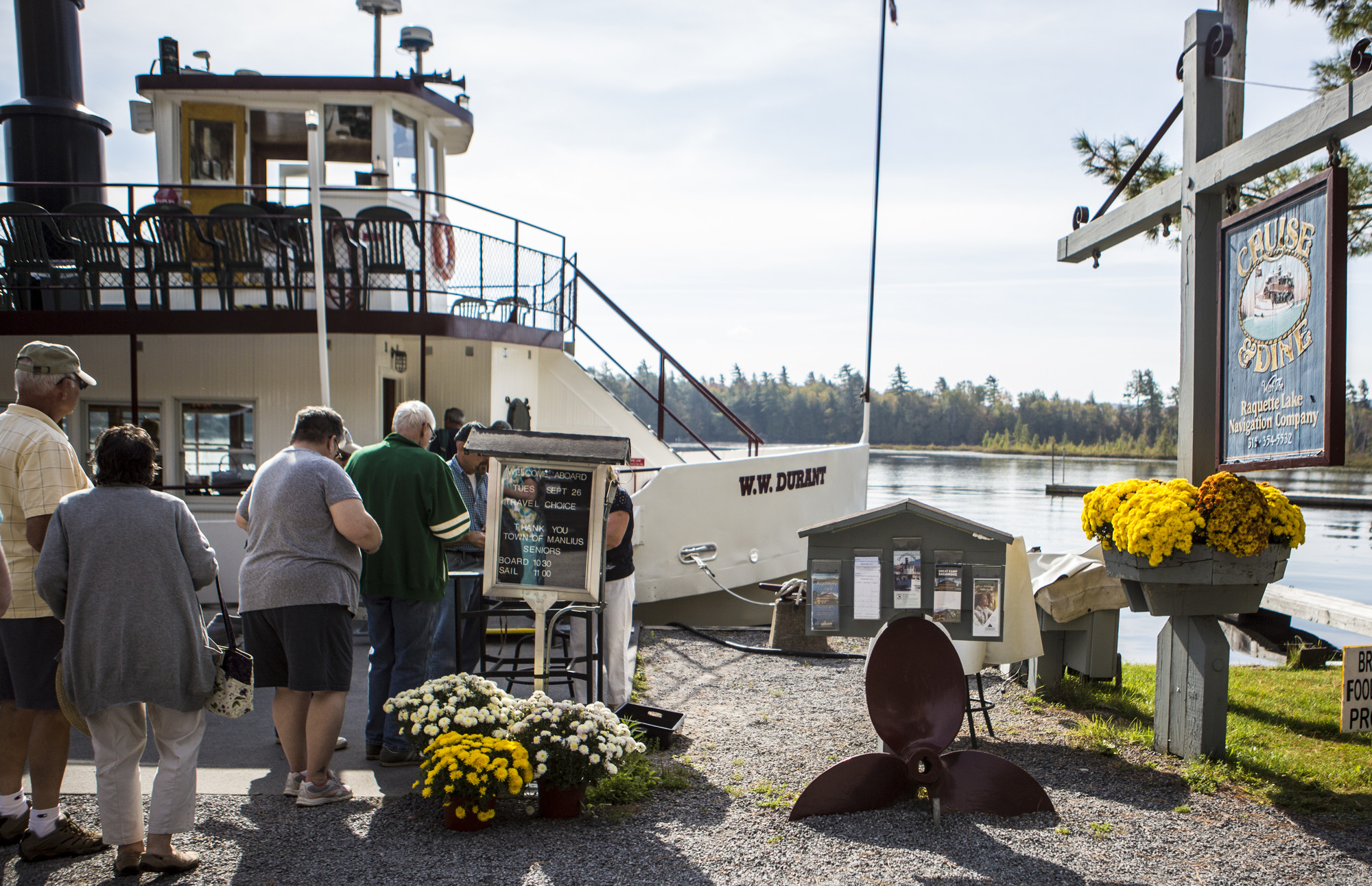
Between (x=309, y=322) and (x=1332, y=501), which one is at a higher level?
(x=309, y=322)

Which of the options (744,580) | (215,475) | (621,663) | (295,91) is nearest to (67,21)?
(295,91)

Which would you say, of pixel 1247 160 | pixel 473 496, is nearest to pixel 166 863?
pixel 473 496

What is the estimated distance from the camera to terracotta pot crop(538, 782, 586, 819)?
13.0 ft

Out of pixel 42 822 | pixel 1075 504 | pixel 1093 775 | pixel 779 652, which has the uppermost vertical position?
pixel 42 822

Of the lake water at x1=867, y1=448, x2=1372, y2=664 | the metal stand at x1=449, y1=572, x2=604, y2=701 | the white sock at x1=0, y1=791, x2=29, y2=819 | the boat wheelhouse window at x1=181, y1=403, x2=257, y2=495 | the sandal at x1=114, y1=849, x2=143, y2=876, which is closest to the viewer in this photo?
the sandal at x1=114, y1=849, x2=143, y2=876

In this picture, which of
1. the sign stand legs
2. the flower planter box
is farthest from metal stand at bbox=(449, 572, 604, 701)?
the flower planter box

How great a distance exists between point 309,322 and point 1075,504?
4171 cm

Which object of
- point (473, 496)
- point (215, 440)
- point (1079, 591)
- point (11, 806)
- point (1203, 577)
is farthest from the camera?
point (215, 440)

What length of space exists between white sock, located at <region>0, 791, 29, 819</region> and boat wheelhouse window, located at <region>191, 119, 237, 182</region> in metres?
8.76

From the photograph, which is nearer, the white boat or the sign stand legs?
the sign stand legs

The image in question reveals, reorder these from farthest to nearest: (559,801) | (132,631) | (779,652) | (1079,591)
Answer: (779,652) < (1079,591) < (559,801) < (132,631)

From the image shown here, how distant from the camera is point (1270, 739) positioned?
17.2 ft

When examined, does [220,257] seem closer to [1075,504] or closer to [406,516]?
[406,516]

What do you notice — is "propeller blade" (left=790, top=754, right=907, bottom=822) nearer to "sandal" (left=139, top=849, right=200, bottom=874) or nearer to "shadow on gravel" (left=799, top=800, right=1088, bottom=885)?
"shadow on gravel" (left=799, top=800, right=1088, bottom=885)
